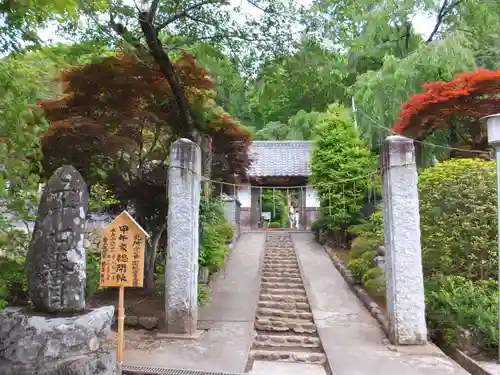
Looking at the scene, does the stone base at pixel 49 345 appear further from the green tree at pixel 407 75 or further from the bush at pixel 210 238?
the green tree at pixel 407 75

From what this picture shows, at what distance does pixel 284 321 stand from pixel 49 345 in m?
4.99

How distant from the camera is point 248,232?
18.2 m

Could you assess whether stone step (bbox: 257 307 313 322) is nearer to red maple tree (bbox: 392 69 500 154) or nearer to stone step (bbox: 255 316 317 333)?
stone step (bbox: 255 316 317 333)

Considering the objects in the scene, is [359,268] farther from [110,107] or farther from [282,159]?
[282,159]

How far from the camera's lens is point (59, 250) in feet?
13.8

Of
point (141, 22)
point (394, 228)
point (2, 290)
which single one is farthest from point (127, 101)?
point (394, 228)

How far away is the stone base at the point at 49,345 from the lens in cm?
384

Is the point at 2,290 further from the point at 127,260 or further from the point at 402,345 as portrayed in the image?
the point at 402,345

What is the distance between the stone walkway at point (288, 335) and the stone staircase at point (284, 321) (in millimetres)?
15

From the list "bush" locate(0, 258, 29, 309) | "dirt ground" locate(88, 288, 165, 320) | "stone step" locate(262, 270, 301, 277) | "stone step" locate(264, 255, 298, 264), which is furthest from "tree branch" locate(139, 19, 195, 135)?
"stone step" locate(264, 255, 298, 264)

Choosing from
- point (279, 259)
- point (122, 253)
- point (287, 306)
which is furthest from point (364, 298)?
point (122, 253)

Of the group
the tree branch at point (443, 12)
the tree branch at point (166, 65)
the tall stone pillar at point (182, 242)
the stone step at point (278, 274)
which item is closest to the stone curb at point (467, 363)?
the tall stone pillar at point (182, 242)

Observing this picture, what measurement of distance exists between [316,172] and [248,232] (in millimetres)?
5138

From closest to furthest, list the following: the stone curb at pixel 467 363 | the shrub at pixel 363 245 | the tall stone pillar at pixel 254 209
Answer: the stone curb at pixel 467 363 → the shrub at pixel 363 245 → the tall stone pillar at pixel 254 209
